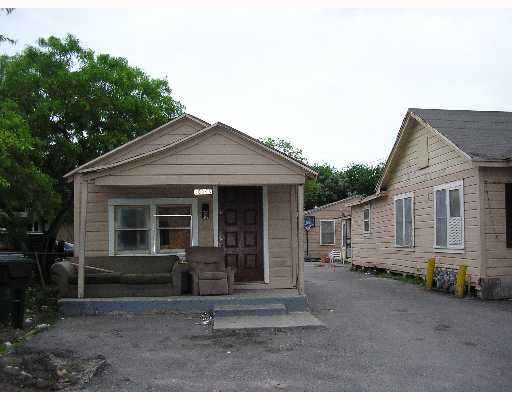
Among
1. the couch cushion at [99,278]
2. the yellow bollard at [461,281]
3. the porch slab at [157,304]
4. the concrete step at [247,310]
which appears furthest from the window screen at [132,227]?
the yellow bollard at [461,281]

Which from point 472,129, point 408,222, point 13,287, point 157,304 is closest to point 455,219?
point 472,129

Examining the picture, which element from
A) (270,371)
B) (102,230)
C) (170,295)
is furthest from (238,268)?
(270,371)

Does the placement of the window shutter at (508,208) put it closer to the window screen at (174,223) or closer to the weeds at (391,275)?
the weeds at (391,275)

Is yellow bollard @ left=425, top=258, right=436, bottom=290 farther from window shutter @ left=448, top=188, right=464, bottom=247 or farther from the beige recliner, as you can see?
the beige recliner

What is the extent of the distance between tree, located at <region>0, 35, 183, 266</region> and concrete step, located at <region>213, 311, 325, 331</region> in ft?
22.6

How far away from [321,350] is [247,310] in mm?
2833

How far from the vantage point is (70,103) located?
15.1 m

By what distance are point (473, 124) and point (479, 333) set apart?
790 cm

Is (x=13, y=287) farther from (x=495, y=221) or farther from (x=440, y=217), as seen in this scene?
(x=440, y=217)

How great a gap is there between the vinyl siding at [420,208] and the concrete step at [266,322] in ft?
16.7

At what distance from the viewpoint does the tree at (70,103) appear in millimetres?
15047

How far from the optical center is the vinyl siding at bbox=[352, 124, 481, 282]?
42.8ft

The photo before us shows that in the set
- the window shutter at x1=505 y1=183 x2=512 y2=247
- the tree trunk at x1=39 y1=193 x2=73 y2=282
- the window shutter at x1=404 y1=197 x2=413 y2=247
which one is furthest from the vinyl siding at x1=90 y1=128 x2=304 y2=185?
the window shutter at x1=404 y1=197 x2=413 y2=247

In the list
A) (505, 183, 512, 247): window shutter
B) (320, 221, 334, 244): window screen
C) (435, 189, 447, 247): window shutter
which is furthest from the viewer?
(320, 221, 334, 244): window screen
